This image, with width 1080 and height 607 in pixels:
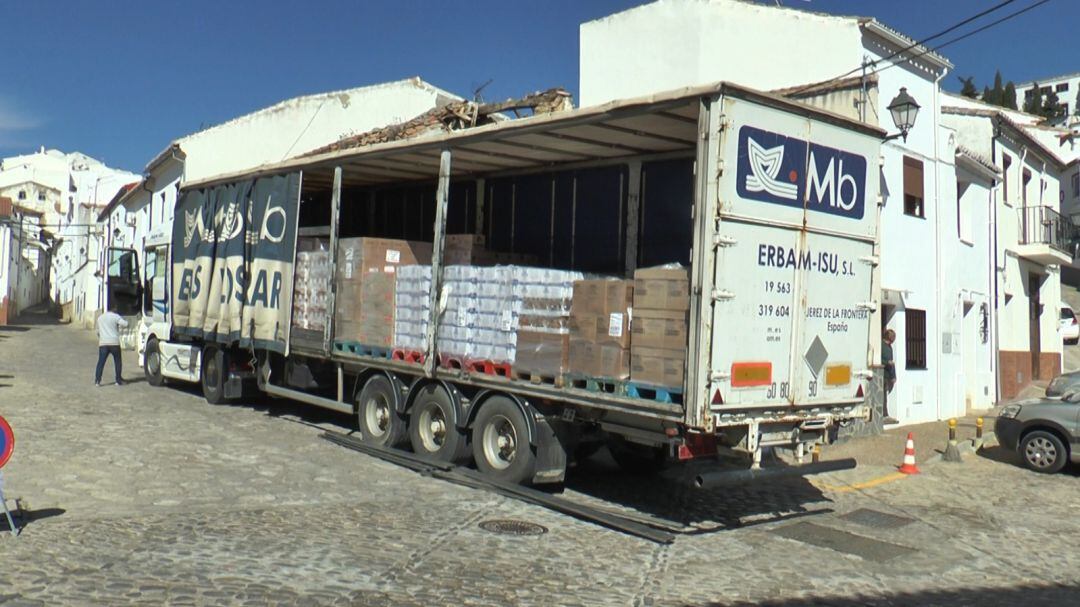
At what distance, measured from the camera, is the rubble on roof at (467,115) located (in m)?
18.2

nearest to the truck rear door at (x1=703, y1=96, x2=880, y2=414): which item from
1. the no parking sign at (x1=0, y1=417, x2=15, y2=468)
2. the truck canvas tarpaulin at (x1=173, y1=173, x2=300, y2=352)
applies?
the no parking sign at (x1=0, y1=417, x2=15, y2=468)

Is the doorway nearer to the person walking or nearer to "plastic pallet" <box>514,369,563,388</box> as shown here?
the person walking

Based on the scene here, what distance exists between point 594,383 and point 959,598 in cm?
337

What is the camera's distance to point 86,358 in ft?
78.1

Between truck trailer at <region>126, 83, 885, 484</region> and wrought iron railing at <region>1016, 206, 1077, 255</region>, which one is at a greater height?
wrought iron railing at <region>1016, 206, 1077, 255</region>

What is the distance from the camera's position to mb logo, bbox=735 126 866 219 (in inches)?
294

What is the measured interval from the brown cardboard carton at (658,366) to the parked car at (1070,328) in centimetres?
3170

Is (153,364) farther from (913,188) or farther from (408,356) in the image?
(913,188)

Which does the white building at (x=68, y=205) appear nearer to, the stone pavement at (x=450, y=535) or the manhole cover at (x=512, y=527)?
the stone pavement at (x=450, y=535)

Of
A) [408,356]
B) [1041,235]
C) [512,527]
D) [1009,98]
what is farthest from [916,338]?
[1009,98]

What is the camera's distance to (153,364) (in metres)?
17.2

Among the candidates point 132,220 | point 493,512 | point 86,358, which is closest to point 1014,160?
point 493,512

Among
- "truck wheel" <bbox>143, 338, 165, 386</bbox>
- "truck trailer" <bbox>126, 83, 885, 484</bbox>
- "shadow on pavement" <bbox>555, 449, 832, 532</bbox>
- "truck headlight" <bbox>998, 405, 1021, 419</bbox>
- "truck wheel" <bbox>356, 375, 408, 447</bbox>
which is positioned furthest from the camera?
"truck wheel" <bbox>143, 338, 165, 386</bbox>

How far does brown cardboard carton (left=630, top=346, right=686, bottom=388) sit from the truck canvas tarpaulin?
6604 mm
